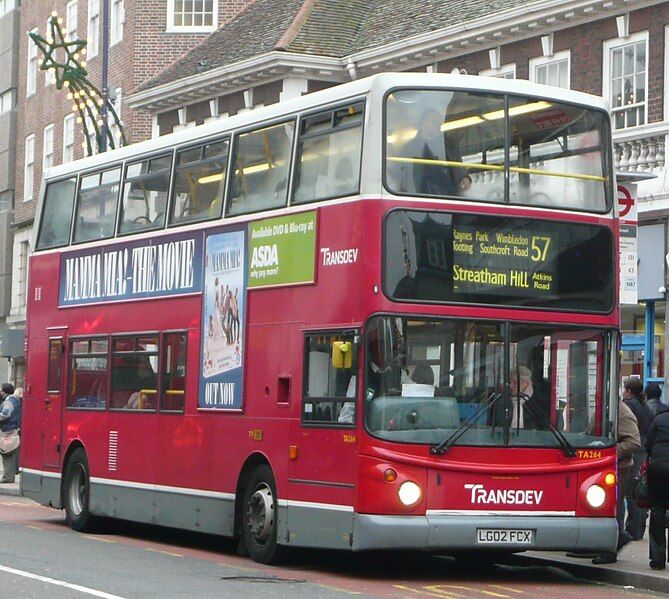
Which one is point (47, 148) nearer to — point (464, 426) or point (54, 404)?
point (54, 404)

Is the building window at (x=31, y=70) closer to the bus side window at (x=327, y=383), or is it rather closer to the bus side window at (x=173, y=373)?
the bus side window at (x=173, y=373)

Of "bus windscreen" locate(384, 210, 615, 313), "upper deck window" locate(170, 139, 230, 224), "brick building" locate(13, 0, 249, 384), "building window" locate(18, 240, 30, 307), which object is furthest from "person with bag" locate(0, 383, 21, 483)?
"building window" locate(18, 240, 30, 307)

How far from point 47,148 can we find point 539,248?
130 feet

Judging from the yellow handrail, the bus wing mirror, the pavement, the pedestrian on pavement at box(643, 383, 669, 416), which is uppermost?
the yellow handrail

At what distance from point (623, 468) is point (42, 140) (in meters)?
39.4

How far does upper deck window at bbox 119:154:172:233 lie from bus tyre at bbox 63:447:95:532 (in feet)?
9.66

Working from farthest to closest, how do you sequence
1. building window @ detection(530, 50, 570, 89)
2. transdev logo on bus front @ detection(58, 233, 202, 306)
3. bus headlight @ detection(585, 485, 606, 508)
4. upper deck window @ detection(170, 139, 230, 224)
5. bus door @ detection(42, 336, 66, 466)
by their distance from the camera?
building window @ detection(530, 50, 570, 89) < bus door @ detection(42, 336, 66, 466) < transdev logo on bus front @ detection(58, 233, 202, 306) < upper deck window @ detection(170, 139, 230, 224) < bus headlight @ detection(585, 485, 606, 508)

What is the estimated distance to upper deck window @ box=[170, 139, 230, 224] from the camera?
56.0 feet

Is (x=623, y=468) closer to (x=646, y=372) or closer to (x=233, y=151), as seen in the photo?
(x=233, y=151)

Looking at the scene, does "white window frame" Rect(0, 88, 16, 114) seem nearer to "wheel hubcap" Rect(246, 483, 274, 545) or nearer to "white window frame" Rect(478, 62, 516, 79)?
"white window frame" Rect(478, 62, 516, 79)

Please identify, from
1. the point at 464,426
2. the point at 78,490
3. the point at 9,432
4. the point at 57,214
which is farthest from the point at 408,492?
the point at 9,432

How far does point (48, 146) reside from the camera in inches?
2073

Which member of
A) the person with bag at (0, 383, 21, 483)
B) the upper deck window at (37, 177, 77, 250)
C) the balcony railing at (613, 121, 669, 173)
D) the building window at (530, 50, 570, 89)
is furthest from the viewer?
the person with bag at (0, 383, 21, 483)

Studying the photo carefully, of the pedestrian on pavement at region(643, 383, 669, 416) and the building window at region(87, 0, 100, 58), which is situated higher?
the building window at region(87, 0, 100, 58)
